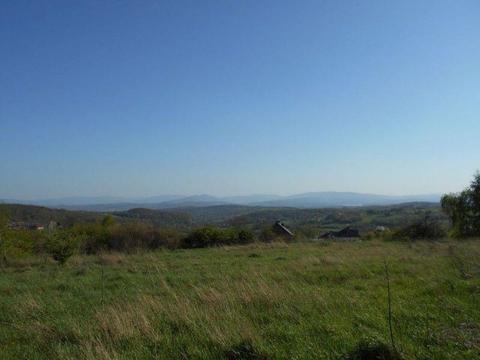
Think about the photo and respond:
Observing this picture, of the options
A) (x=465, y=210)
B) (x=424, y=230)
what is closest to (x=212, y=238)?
(x=424, y=230)

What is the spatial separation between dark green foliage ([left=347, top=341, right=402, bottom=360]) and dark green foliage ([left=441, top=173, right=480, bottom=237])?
3435cm

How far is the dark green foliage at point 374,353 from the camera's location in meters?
3.97

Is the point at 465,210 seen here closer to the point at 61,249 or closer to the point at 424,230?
the point at 424,230

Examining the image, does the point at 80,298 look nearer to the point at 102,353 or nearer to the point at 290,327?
the point at 102,353

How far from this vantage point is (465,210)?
34906mm

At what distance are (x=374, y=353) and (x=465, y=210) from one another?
36.5 meters

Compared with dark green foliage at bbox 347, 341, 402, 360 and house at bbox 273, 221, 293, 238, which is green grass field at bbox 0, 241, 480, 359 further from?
house at bbox 273, 221, 293, 238

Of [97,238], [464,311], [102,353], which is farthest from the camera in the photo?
[97,238]

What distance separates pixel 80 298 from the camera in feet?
28.9

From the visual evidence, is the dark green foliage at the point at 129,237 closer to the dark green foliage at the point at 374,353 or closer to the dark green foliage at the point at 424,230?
the dark green foliage at the point at 424,230

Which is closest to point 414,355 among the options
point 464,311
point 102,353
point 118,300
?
point 464,311

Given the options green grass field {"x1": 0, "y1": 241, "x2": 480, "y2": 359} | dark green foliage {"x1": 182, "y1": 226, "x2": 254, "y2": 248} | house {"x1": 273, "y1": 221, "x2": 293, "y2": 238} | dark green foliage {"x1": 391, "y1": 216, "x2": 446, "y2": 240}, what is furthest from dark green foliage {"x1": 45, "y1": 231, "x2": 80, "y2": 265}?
house {"x1": 273, "y1": 221, "x2": 293, "y2": 238}

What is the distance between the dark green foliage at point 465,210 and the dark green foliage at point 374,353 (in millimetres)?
34346

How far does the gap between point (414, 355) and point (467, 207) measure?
36.1m
